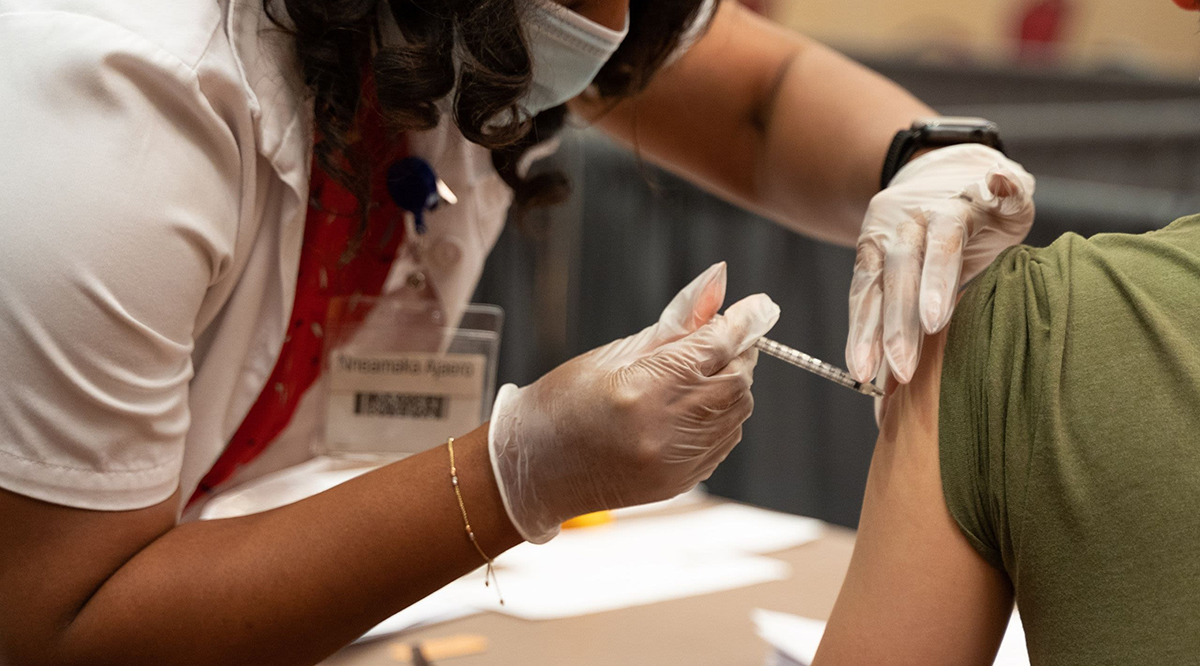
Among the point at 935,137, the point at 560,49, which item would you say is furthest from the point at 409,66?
the point at 935,137

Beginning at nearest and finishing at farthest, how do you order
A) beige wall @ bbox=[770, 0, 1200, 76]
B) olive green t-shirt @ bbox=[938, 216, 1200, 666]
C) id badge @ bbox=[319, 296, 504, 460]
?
olive green t-shirt @ bbox=[938, 216, 1200, 666]
id badge @ bbox=[319, 296, 504, 460]
beige wall @ bbox=[770, 0, 1200, 76]

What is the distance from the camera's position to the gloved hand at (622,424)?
0.84 meters

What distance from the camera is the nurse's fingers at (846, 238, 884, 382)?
0.90 m

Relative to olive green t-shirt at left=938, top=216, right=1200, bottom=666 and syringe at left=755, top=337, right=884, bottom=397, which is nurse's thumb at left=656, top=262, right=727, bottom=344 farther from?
olive green t-shirt at left=938, top=216, right=1200, bottom=666

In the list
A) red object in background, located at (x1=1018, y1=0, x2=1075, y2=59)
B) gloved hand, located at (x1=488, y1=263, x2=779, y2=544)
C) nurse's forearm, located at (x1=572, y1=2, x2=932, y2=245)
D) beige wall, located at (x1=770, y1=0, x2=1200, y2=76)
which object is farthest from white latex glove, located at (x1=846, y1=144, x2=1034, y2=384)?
red object in background, located at (x1=1018, y1=0, x2=1075, y2=59)

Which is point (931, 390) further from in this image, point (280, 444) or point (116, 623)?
point (280, 444)

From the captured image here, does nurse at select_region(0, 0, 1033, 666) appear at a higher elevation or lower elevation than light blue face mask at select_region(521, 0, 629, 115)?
lower

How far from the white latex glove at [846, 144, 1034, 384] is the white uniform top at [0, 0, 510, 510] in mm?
593

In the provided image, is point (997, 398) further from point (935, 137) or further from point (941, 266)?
point (935, 137)

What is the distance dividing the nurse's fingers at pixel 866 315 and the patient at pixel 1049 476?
5 cm

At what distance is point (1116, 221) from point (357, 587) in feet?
7.44

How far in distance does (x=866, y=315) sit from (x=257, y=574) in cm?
63

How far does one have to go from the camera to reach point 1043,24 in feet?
18.4

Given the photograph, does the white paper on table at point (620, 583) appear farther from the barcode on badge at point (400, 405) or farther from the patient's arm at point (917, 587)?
the patient's arm at point (917, 587)
